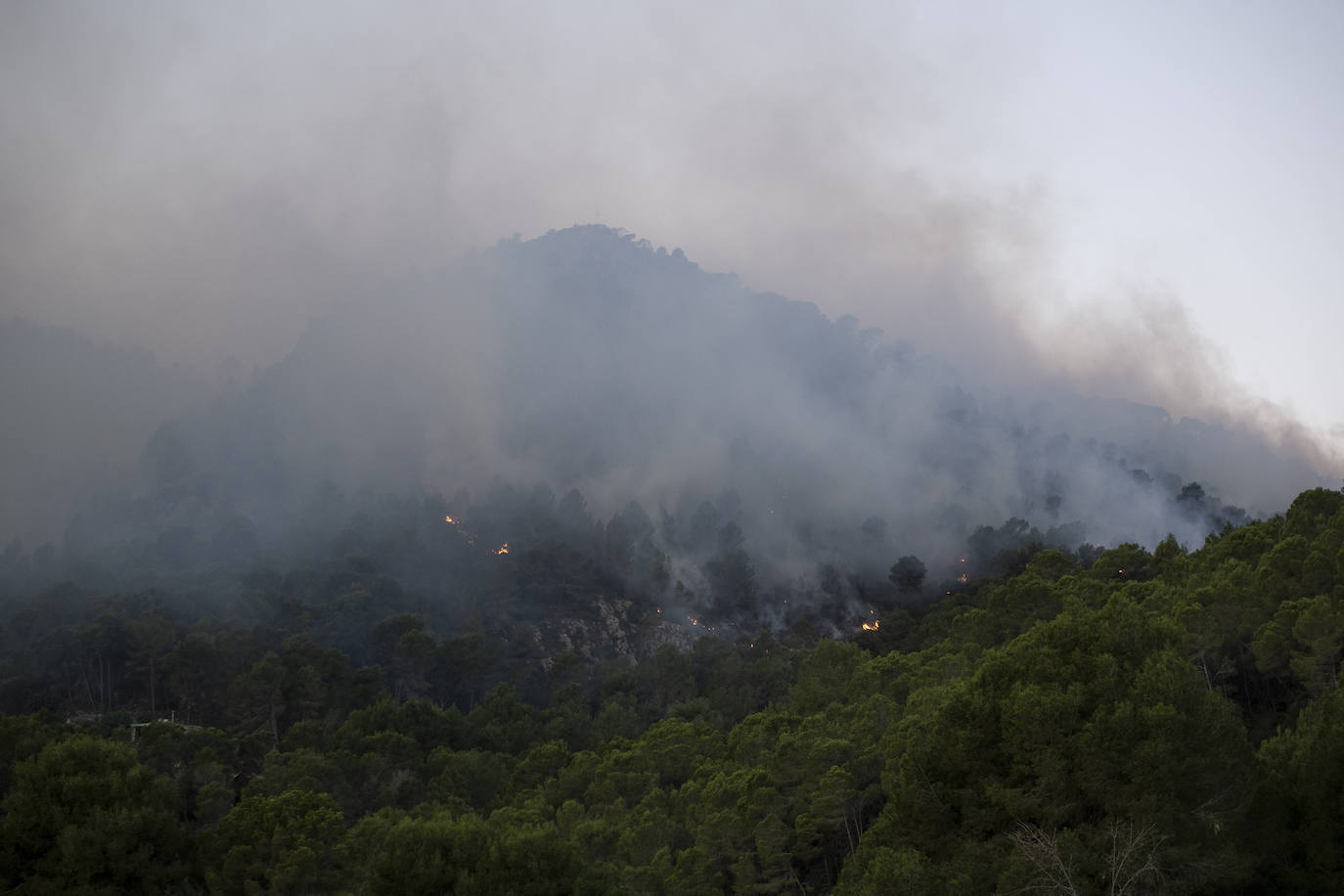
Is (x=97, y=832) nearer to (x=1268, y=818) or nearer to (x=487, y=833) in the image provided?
(x=487, y=833)

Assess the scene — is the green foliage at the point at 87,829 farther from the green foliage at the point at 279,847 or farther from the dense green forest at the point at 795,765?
the green foliage at the point at 279,847

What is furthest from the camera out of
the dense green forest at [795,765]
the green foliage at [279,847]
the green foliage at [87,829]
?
the green foliage at [279,847]

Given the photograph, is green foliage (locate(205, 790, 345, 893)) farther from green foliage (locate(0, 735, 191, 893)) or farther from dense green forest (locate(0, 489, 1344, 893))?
green foliage (locate(0, 735, 191, 893))

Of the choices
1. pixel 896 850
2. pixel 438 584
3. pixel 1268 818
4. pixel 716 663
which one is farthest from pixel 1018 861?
pixel 438 584

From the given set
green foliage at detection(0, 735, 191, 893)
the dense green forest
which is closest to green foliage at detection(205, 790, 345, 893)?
the dense green forest

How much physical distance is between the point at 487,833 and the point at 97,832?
14.3m

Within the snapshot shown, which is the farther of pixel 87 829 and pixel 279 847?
pixel 279 847

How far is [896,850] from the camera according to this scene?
30.2 metres

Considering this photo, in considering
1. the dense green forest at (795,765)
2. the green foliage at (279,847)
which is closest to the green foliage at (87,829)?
the dense green forest at (795,765)

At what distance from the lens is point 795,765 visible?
143 feet

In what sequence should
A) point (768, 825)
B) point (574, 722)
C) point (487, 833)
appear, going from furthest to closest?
point (574, 722)
point (768, 825)
point (487, 833)

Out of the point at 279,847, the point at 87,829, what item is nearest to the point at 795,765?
the point at 279,847

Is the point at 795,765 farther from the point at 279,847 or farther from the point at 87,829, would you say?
the point at 87,829

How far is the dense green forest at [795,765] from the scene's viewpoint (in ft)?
89.4
